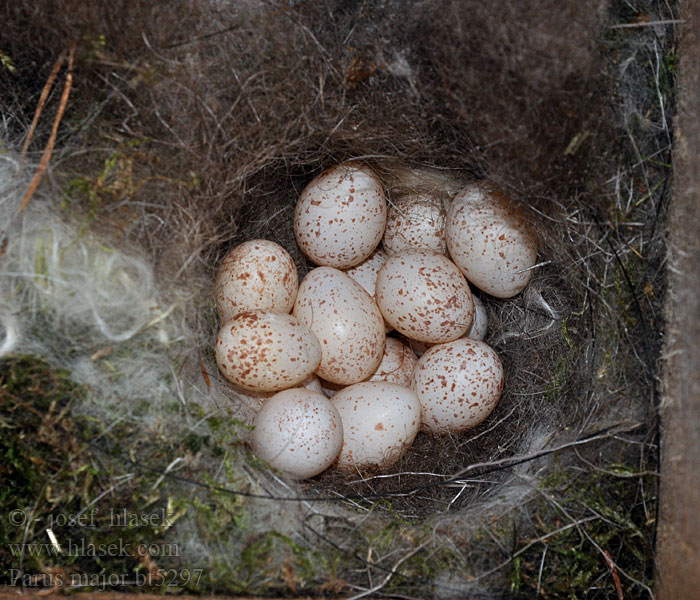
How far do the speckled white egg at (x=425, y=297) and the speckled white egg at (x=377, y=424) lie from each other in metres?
0.20

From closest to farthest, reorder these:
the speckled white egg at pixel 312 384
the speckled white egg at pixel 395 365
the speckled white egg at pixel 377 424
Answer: the speckled white egg at pixel 377 424 → the speckled white egg at pixel 312 384 → the speckled white egg at pixel 395 365

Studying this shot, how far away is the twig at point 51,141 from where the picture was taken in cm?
155

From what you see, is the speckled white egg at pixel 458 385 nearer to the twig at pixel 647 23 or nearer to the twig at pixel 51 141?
the twig at pixel 647 23

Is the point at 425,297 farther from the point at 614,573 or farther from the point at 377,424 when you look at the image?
the point at 614,573

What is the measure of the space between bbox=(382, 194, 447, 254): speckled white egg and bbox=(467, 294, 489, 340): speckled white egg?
0.21m

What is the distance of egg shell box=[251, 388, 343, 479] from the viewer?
1703 mm

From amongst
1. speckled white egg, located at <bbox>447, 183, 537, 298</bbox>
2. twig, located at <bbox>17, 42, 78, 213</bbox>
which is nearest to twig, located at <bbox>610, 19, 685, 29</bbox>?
speckled white egg, located at <bbox>447, 183, 537, 298</bbox>

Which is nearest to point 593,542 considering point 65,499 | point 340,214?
point 340,214

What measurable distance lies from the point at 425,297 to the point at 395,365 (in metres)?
0.30

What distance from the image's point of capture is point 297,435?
66.9 inches

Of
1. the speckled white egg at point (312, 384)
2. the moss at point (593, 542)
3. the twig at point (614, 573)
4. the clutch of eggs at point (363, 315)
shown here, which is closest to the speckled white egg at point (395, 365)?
the clutch of eggs at point (363, 315)

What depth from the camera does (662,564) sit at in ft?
5.12

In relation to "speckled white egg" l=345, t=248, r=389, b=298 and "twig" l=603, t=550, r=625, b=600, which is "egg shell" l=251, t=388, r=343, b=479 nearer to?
"speckled white egg" l=345, t=248, r=389, b=298

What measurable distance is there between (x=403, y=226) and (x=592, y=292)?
65 centimetres
